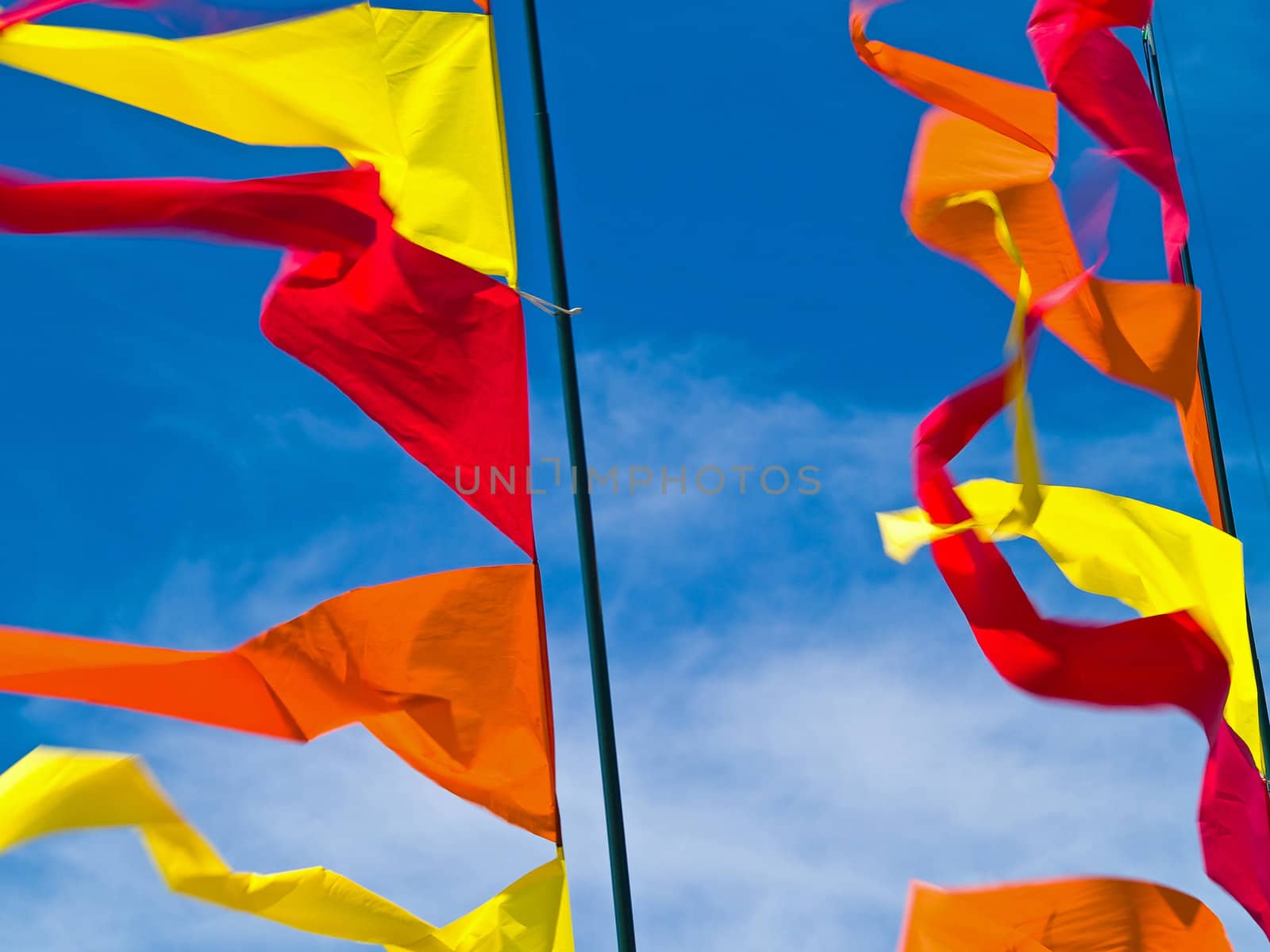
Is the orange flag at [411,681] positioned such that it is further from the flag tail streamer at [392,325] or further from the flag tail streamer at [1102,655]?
the flag tail streamer at [1102,655]

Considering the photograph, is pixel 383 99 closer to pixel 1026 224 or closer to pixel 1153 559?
pixel 1026 224

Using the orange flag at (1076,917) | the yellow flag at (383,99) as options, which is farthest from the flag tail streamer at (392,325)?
the orange flag at (1076,917)

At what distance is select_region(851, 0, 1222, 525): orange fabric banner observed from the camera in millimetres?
11281

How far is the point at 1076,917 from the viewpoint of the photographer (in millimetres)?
9641

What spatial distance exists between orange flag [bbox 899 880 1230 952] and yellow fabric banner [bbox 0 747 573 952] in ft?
7.68

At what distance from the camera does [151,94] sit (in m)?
9.74

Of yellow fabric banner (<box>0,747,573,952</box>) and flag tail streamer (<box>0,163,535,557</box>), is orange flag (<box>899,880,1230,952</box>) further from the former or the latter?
flag tail streamer (<box>0,163,535,557</box>)

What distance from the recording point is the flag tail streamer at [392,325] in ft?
31.7

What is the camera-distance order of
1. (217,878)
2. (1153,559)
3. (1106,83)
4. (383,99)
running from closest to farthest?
(217,878), (383,99), (1153,559), (1106,83)

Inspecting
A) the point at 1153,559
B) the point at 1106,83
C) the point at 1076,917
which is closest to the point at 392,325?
the point at 1153,559

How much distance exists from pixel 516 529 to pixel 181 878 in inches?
109

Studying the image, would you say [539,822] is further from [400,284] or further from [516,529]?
[400,284]

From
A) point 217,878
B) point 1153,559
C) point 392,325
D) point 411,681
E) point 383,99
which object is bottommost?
point 217,878

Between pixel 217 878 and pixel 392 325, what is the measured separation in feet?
11.1
